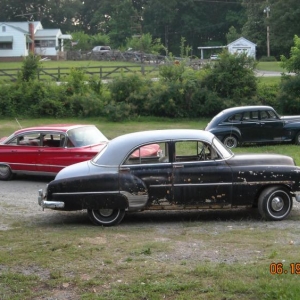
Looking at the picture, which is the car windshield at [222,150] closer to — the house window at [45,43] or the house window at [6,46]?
the house window at [6,46]

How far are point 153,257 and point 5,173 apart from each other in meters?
9.45

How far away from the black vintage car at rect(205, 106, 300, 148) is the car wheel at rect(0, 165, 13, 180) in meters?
7.70

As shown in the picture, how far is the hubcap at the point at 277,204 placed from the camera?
1005 cm

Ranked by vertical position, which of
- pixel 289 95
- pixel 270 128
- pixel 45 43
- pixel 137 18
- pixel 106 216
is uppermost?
pixel 137 18

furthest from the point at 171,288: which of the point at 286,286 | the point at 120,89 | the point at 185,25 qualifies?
the point at 185,25

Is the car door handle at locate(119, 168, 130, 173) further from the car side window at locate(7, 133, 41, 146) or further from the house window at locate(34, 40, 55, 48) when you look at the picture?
the house window at locate(34, 40, 55, 48)

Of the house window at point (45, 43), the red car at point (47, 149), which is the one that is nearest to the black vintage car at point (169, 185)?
the red car at point (47, 149)

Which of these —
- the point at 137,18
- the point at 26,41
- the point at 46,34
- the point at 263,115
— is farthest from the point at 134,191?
the point at 137,18

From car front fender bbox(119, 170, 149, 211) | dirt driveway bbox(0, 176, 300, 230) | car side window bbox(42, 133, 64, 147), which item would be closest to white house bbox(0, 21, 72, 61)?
car side window bbox(42, 133, 64, 147)

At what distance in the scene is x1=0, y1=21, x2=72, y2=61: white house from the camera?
80.0 m

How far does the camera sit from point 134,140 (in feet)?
34.0

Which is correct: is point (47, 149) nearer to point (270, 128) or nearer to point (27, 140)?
point (27, 140)

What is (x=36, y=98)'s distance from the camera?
31641 mm

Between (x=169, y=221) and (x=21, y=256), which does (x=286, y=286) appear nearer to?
(x=21, y=256)
